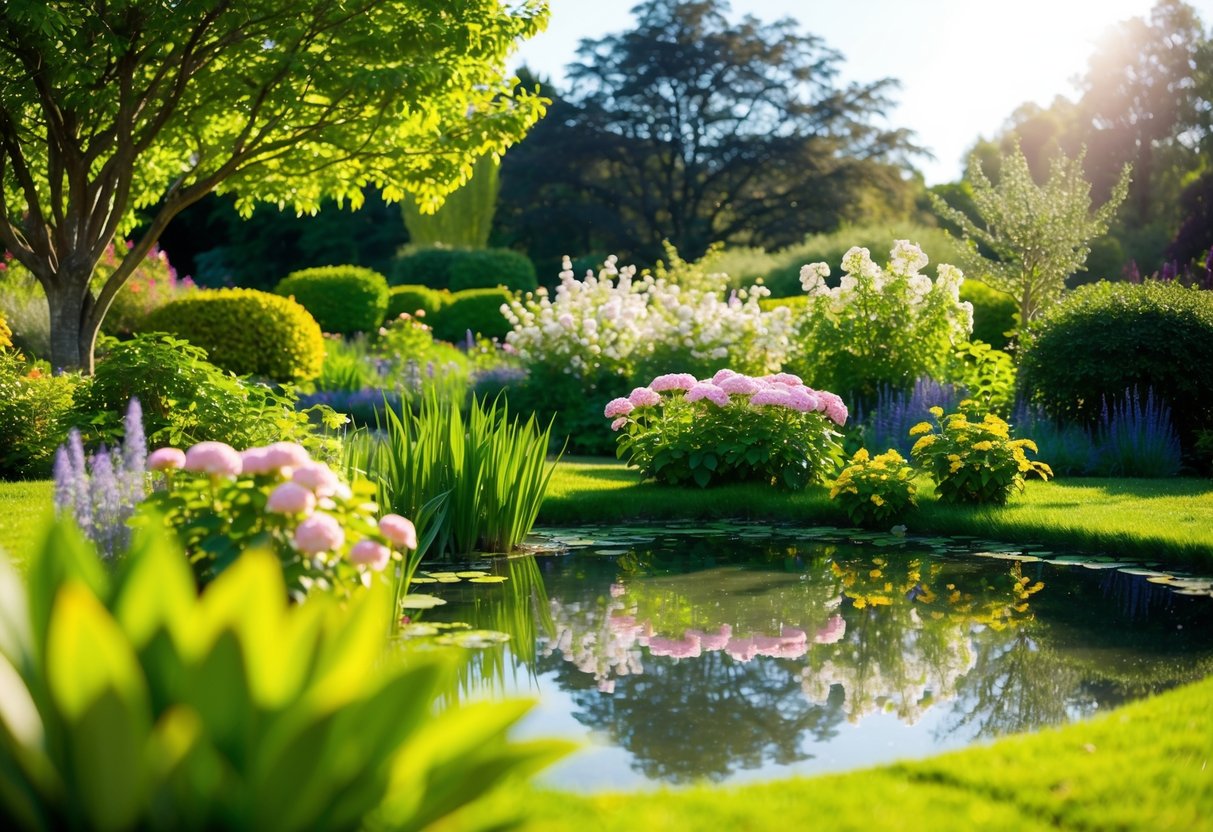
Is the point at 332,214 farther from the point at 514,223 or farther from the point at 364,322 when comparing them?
the point at 364,322

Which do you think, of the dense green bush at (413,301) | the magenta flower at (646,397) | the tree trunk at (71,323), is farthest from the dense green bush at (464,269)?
the magenta flower at (646,397)

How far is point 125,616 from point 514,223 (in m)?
37.7

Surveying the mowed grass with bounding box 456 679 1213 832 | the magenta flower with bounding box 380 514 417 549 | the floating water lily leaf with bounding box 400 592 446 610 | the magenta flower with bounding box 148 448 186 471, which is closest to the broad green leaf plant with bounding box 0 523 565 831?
the mowed grass with bounding box 456 679 1213 832

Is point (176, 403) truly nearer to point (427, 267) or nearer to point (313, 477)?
point (313, 477)

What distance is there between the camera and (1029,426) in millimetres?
10484

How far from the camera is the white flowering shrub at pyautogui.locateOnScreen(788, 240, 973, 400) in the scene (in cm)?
1080

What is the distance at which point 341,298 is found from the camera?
70.0ft

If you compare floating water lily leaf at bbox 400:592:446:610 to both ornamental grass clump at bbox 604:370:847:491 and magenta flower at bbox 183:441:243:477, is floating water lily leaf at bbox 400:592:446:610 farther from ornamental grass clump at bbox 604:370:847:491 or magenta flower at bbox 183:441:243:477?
ornamental grass clump at bbox 604:370:847:491

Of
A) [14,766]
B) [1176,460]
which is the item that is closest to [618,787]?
[14,766]

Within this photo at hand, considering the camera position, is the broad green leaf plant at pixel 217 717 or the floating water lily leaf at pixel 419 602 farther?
the floating water lily leaf at pixel 419 602

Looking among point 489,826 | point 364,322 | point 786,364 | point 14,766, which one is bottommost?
point 489,826

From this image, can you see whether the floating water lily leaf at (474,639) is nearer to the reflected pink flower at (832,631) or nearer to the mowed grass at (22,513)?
the reflected pink flower at (832,631)

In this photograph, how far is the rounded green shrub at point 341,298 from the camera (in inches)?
841

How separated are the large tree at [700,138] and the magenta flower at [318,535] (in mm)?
35270
